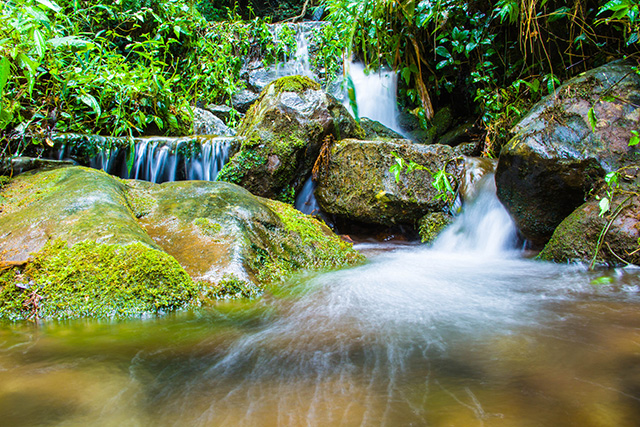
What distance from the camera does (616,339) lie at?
1.72m

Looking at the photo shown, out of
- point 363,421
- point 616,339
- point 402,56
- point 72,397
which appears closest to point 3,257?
point 72,397

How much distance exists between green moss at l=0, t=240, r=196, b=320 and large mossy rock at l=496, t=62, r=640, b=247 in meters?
3.46

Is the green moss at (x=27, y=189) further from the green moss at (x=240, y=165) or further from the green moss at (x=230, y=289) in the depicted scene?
the green moss at (x=240, y=165)

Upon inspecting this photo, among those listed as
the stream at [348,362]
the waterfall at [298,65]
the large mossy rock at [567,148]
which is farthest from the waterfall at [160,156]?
the waterfall at [298,65]

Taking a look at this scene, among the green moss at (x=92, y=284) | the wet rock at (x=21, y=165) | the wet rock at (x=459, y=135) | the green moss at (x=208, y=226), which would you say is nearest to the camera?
the green moss at (x=92, y=284)

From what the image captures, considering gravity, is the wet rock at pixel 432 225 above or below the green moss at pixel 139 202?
below

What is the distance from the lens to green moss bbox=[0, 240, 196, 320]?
2.05m

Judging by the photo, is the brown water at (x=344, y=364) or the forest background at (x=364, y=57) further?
the forest background at (x=364, y=57)

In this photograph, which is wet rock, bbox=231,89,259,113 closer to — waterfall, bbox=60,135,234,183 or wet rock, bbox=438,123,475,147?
waterfall, bbox=60,135,234,183

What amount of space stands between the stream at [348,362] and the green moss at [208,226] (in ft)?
2.47

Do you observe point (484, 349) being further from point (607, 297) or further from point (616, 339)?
point (607, 297)

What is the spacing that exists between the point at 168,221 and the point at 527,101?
16.6 ft

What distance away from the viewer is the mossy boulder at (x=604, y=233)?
3102 mm

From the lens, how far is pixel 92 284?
2137mm
